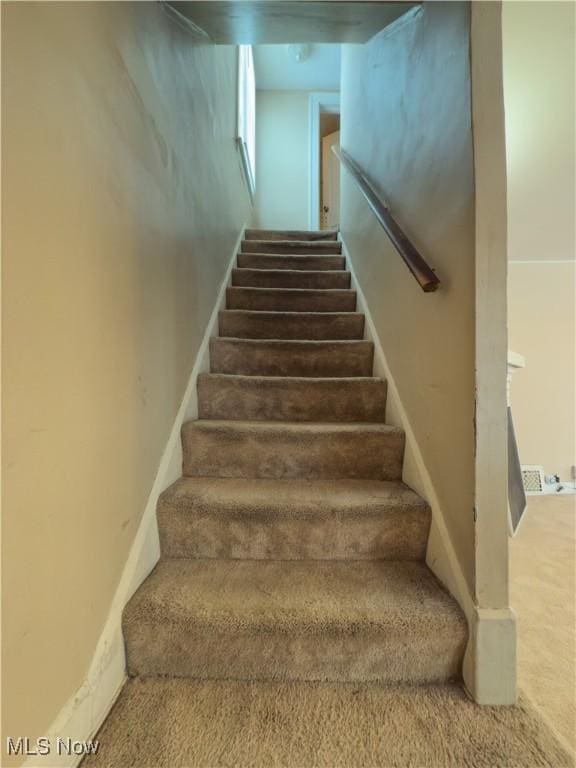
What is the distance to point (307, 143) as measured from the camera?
404cm

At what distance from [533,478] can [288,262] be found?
2.87 meters

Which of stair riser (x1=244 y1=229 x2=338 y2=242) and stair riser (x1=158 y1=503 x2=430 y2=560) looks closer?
stair riser (x1=158 y1=503 x2=430 y2=560)

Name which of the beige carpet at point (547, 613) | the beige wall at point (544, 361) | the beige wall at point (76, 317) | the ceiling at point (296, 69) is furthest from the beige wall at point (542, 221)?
the ceiling at point (296, 69)

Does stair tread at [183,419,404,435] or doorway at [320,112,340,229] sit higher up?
doorway at [320,112,340,229]

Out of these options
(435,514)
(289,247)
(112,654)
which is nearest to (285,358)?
(435,514)

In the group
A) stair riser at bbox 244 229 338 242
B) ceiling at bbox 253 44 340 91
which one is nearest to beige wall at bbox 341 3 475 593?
stair riser at bbox 244 229 338 242

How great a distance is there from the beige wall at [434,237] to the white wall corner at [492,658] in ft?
0.26

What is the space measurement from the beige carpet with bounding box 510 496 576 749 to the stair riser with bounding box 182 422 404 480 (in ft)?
2.18

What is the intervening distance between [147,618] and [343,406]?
3.45ft

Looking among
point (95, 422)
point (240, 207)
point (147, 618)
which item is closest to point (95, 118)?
point (95, 422)

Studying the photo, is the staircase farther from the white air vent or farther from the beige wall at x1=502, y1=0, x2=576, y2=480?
the white air vent

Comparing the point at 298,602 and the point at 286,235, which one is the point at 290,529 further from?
the point at 286,235

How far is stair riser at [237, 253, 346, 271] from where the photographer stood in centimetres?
251

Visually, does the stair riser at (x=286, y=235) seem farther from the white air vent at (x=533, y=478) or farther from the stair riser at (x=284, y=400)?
the white air vent at (x=533, y=478)
